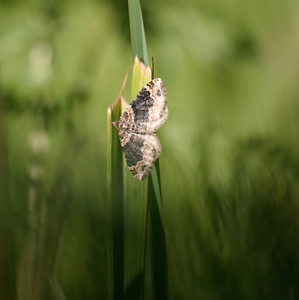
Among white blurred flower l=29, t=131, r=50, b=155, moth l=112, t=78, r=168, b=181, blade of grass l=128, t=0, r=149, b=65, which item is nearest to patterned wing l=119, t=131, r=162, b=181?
moth l=112, t=78, r=168, b=181

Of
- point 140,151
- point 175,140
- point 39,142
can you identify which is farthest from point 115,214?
point 39,142

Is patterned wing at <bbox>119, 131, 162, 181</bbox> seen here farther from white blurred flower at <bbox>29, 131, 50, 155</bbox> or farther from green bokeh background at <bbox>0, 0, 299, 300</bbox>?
white blurred flower at <bbox>29, 131, 50, 155</bbox>

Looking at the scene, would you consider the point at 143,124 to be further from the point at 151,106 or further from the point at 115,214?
the point at 115,214

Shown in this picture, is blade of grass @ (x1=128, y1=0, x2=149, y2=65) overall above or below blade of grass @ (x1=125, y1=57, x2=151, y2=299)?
above

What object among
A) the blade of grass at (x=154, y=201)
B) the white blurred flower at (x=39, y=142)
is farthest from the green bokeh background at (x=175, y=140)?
the blade of grass at (x=154, y=201)

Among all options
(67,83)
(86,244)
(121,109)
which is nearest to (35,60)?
(67,83)

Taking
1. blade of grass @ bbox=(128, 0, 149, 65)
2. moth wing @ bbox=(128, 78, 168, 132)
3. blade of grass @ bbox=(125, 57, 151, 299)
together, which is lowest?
blade of grass @ bbox=(125, 57, 151, 299)

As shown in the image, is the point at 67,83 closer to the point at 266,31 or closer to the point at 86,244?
the point at 86,244
